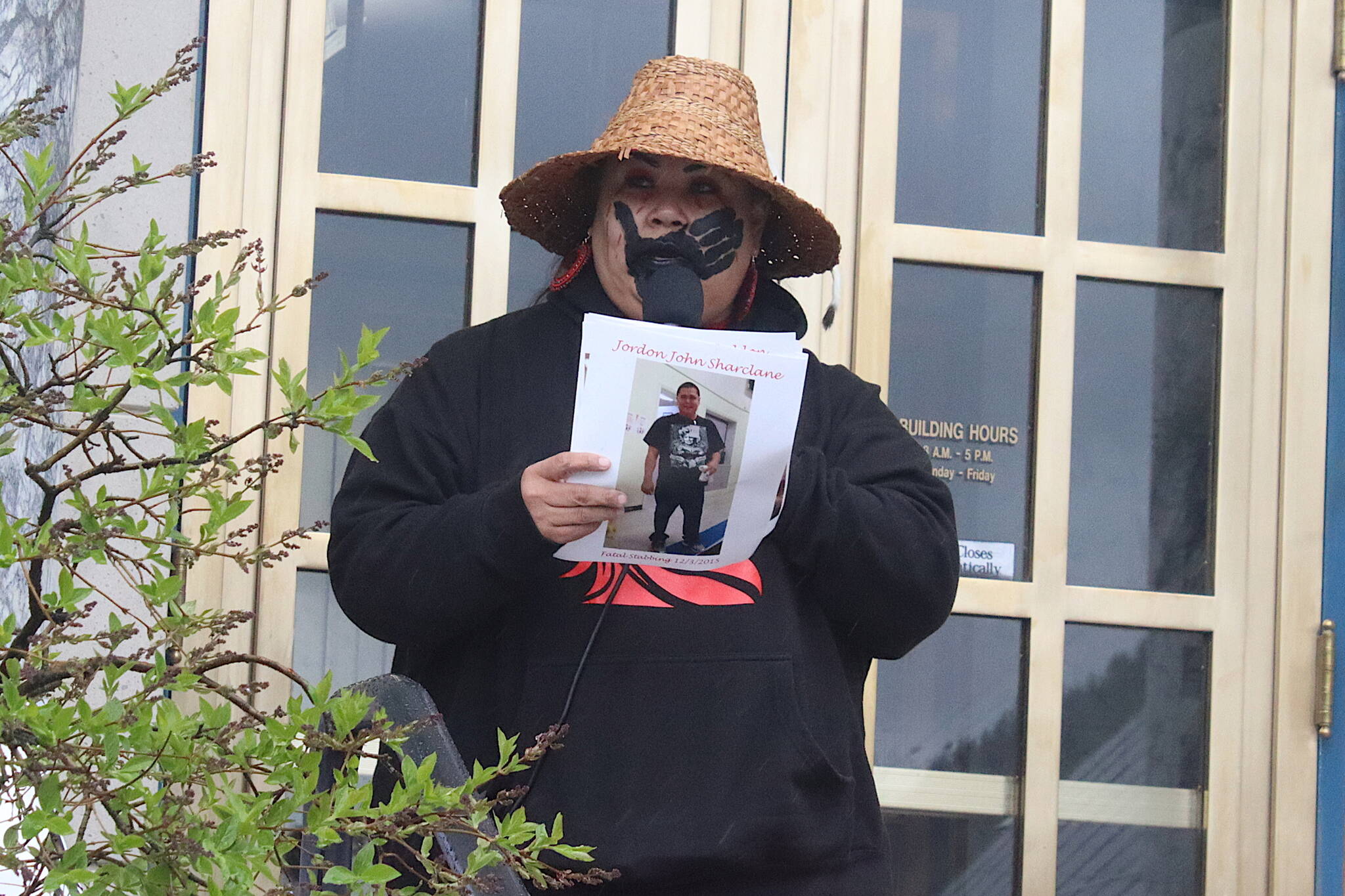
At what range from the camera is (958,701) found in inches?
120

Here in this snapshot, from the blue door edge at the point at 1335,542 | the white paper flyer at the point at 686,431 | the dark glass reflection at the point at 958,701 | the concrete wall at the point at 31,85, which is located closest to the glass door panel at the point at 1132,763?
the dark glass reflection at the point at 958,701

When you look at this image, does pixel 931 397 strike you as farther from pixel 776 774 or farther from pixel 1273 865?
pixel 776 774

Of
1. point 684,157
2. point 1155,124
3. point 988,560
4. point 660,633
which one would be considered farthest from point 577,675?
point 1155,124

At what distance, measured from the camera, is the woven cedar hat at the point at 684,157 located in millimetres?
2141

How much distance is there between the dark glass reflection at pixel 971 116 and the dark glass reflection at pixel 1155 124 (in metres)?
0.12

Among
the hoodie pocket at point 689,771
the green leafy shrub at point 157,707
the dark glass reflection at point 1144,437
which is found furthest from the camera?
the dark glass reflection at point 1144,437

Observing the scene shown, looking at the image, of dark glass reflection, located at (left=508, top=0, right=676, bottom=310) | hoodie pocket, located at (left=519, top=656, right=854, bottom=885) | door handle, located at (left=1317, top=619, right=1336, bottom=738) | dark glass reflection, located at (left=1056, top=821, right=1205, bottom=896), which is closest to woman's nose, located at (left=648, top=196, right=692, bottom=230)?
hoodie pocket, located at (left=519, top=656, right=854, bottom=885)

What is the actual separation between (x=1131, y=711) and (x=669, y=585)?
1.45 m

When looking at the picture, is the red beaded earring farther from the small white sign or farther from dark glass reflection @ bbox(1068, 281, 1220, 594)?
dark glass reflection @ bbox(1068, 281, 1220, 594)

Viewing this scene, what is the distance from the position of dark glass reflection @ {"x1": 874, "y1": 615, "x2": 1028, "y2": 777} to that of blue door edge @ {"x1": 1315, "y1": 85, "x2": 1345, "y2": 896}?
583 mm

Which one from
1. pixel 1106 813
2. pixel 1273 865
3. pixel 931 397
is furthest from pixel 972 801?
pixel 931 397

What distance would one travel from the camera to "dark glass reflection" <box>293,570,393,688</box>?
2.85m

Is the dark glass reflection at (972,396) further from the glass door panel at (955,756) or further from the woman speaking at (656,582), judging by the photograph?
the woman speaking at (656,582)

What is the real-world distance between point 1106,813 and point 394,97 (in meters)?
1.92
